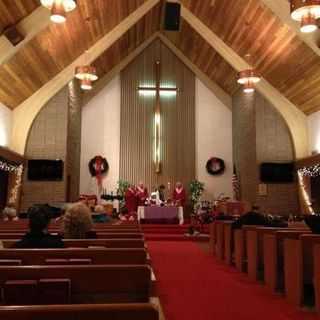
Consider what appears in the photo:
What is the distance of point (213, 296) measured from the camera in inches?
139

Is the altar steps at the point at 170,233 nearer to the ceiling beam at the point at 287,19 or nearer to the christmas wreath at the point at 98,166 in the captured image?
the christmas wreath at the point at 98,166

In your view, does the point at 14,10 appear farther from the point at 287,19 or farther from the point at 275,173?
the point at 275,173

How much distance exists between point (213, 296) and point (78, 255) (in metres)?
1.63

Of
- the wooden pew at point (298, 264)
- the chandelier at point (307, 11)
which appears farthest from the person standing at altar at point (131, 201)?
the wooden pew at point (298, 264)

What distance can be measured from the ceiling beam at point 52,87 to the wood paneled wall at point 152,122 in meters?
3.02

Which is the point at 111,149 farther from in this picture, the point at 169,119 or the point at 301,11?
the point at 301,11

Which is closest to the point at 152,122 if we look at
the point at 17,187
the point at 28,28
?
the point at 17,187

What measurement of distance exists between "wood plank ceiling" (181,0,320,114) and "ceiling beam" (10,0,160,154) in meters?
1.49

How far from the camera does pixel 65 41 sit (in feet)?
34.7

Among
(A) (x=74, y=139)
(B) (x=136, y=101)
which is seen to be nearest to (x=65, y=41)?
(A) (x=74, y=139)

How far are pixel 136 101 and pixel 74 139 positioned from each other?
2819 millimetres

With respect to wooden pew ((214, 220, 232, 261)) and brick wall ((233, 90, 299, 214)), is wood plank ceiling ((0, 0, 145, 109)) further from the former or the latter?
wooden pew ((214, 220, 232, 261))

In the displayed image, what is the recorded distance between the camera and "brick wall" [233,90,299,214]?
38.9 feet

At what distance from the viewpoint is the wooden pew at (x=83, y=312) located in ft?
3.51
